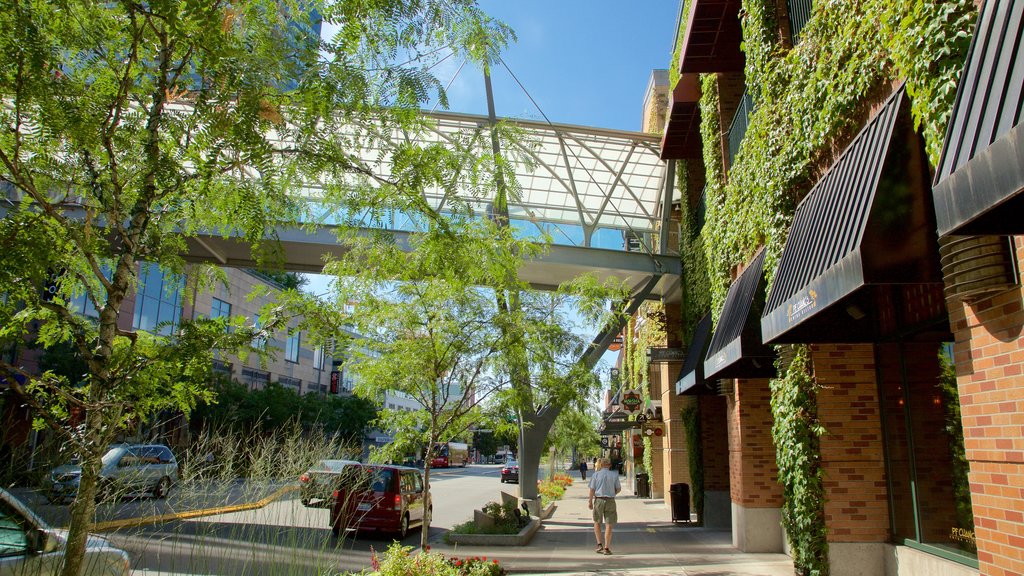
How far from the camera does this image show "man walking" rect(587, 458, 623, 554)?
42.7 feet

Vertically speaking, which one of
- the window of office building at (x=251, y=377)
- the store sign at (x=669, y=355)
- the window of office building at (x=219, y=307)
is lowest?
the store sign at (x=669, y=355)

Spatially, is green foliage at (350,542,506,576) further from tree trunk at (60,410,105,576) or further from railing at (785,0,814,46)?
railing at (785,0,814,46)

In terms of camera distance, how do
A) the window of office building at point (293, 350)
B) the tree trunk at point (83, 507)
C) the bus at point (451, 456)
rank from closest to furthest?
1. the tree trunk at point (83, 507)
2. the window of office building at point (293, 350)
3. the bus at point (451, 456)

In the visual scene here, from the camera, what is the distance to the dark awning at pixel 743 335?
9430mm

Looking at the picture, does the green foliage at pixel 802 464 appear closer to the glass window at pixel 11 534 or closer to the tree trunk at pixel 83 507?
the tree trunk at pixel 83 507

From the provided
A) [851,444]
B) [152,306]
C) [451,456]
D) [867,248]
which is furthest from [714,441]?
[451,456]

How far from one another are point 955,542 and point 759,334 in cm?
350

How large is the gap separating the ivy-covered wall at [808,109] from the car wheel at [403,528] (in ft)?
30.0

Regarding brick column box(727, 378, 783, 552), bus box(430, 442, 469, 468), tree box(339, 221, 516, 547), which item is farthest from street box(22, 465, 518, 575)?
bus box(430, 442, 469, 468)

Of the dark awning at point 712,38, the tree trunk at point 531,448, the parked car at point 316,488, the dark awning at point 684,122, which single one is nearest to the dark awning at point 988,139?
the parked car at point 316,488

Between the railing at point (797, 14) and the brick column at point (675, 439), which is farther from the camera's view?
the brick column at point (675, 439)

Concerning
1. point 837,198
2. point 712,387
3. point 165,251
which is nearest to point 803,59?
point 837,198

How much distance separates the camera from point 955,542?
6.64m

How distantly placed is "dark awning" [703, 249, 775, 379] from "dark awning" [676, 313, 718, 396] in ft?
8.82
